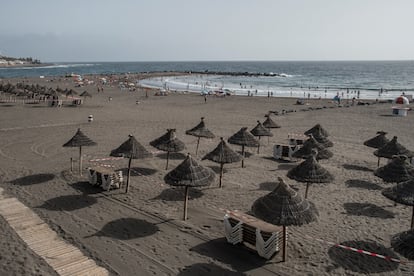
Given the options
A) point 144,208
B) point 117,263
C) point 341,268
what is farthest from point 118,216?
point 341,268

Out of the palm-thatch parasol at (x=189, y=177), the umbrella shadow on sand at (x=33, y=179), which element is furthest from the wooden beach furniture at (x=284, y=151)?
the umbrella shadow on sand at (x=33, y=179)

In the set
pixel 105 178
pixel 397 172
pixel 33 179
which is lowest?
pixel 33 179

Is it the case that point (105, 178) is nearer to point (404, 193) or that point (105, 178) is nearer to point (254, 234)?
point (254, 234)

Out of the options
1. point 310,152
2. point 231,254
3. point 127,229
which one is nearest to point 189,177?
point 127,229

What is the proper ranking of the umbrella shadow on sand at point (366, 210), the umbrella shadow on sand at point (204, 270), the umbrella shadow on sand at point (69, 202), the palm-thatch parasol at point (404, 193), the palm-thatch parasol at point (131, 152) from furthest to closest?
the palm-thatch parasol at point (131, 152)
the umbrella shadow on sand at point (366, 210)
the umbrella shadow on sand at point (69, 202)
the palm-thatch parasol at point (404, 193)
the umbrella shadow on sand at point (204, 270)

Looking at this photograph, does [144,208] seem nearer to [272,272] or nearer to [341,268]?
[272,272]

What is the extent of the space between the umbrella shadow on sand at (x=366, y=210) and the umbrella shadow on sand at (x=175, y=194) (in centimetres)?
526

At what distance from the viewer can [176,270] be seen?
8.14 metres

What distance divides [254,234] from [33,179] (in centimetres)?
969

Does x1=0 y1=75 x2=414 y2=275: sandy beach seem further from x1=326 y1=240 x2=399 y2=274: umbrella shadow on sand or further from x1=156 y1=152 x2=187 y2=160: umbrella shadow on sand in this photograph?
x1=156 y1=152 x2=187 y2=160: umbrella shadow on sand

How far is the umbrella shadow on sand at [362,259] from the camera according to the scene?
8453mm

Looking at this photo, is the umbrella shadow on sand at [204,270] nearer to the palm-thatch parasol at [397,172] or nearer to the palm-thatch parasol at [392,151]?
the palm-thatch parasol at [397,172]

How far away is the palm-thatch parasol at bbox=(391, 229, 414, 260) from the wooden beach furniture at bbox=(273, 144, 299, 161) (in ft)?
33.9

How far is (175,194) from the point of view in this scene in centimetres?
1294
